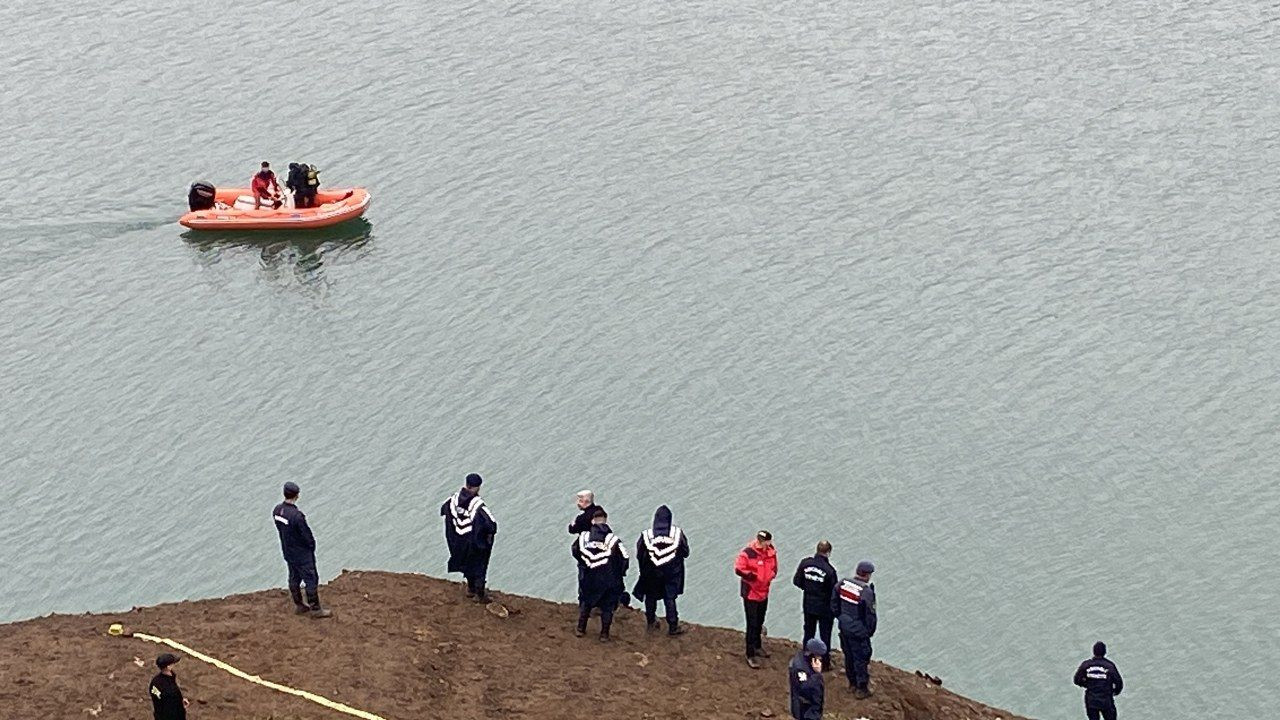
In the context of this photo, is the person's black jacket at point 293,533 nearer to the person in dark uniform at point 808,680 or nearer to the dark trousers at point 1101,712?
the person in dark uniform at point 808,680

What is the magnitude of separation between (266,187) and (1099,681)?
111ft

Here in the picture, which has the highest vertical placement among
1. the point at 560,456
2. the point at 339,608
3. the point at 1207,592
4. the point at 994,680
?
the point at 560,456

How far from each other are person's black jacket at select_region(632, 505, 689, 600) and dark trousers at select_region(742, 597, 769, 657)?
108 cm

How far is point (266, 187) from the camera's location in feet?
181

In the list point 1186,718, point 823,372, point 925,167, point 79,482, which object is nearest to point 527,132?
point 925,167

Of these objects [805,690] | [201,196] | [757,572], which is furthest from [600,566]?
[201,196]

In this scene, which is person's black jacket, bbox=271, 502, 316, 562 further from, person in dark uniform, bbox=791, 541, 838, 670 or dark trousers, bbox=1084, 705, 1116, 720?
dark trousers, bbox=1084, 705, 1116, 720

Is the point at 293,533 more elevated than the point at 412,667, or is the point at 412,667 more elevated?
the point at 293,533

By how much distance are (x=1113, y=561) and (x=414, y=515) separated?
47.5 feet

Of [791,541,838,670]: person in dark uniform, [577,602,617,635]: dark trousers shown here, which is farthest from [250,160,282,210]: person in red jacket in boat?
[791,541,838,670]: person in dark uniform

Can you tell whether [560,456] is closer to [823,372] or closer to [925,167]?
[823,372]

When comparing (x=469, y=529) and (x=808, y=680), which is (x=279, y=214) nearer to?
(x=469, y=529)

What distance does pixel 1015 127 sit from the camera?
189 ft

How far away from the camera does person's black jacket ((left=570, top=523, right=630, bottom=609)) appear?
91.8 feet
